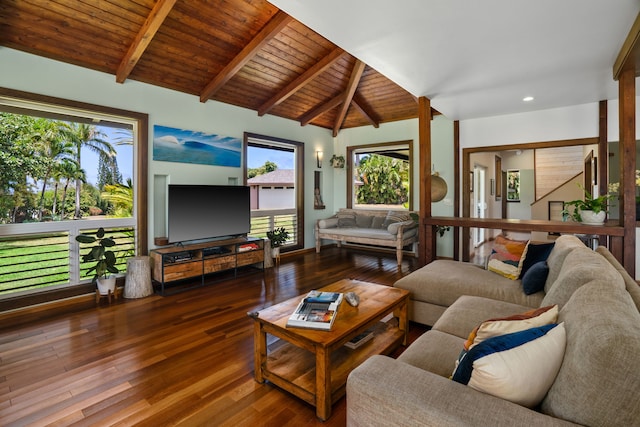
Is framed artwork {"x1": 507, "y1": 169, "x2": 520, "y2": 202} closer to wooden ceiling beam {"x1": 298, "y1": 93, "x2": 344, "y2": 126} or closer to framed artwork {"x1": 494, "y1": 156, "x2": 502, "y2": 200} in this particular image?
framed artwork {"x1": 494, "y1": 156, "x2": 502, "y2": 200}

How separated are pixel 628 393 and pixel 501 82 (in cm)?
368

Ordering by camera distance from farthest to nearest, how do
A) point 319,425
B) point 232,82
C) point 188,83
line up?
1. point 232,82
2. point 188,83
3. point 319,425

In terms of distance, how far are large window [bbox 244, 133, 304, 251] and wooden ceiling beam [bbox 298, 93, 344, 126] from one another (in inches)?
19.5

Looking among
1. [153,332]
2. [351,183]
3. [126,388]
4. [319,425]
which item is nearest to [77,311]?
[153,332]

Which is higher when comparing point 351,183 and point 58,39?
point 58,39

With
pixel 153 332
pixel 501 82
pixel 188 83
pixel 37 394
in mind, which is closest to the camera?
pixel 37 394

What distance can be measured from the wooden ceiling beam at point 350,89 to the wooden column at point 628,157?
2.98 metres

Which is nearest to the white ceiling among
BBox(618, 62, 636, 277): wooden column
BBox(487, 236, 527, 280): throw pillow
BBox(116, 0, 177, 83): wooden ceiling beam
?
BBox(618, 62, 636, 277): wooden column

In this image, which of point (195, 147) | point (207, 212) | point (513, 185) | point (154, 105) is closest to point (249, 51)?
point (154, 105)

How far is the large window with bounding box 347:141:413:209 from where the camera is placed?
677 cm

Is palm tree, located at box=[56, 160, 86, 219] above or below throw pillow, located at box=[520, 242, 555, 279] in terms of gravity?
above

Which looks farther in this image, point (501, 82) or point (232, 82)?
point (232, 82)

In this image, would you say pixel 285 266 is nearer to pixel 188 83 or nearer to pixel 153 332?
pixel 153 332

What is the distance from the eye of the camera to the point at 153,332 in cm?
291
